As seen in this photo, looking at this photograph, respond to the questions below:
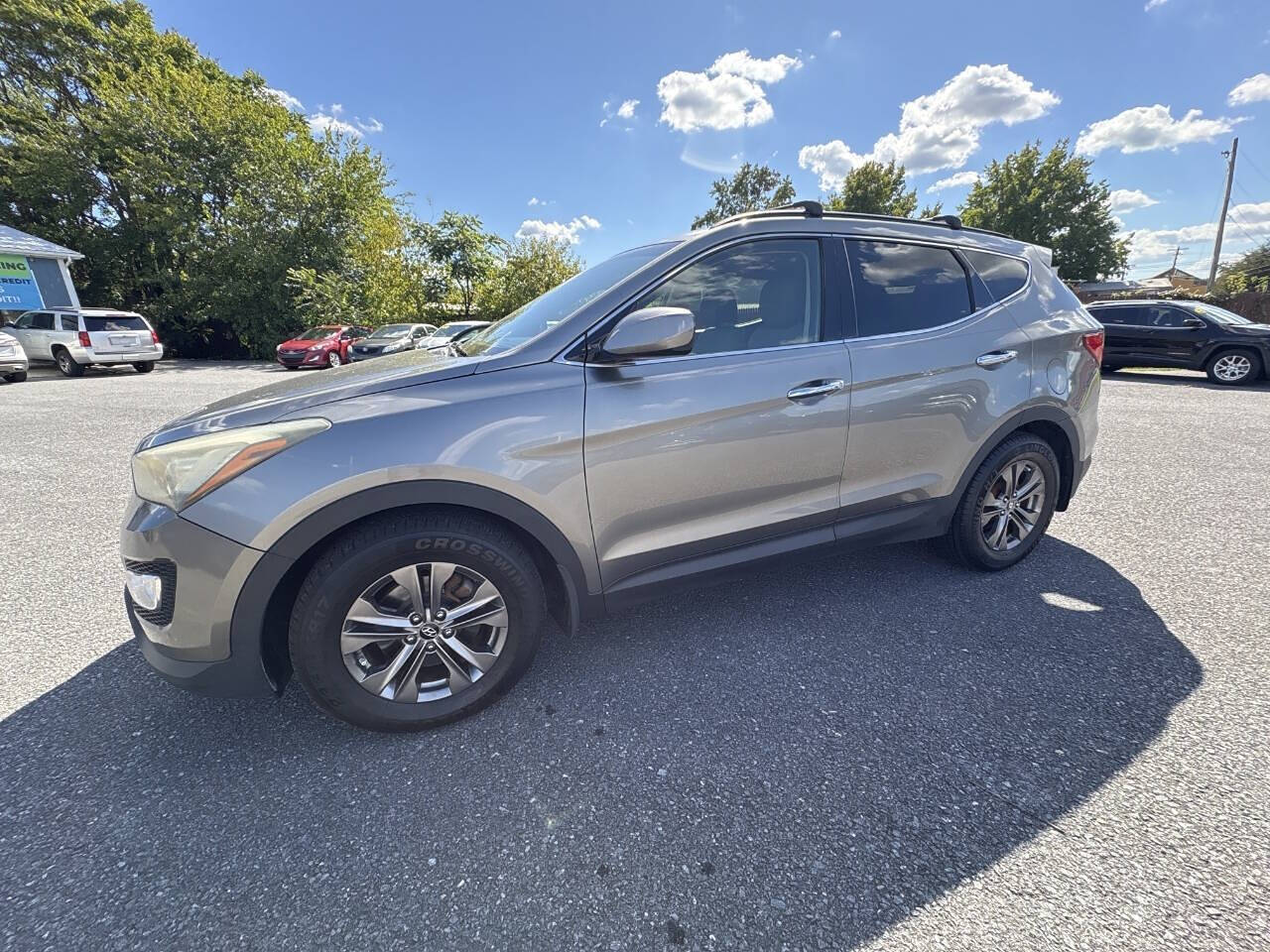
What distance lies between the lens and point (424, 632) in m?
1.91

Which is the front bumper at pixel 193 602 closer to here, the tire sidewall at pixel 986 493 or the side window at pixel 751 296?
the side window at pixel 751 296

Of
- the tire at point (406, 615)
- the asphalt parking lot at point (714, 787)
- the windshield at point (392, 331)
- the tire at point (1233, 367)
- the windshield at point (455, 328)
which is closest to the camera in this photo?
the asphalt parking lot at point (714, 787)

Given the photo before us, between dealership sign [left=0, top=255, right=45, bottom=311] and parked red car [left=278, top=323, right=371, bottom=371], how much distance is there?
827 cm

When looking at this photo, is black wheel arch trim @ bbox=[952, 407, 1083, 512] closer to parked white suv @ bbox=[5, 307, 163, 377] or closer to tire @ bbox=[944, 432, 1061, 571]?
tire @ bbox=[944, 432, 1061, 571]

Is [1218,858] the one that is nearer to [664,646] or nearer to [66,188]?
[664,646]

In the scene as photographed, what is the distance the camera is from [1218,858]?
1462mm

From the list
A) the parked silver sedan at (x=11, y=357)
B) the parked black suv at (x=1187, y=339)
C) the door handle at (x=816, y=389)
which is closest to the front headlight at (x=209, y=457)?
the door handle at (x=816, y=389)

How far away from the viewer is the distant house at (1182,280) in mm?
50938

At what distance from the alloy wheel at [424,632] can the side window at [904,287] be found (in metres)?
1.99

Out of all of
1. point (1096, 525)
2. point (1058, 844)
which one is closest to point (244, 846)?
point (1058, 844)

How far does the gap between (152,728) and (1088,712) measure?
3358 millimetres

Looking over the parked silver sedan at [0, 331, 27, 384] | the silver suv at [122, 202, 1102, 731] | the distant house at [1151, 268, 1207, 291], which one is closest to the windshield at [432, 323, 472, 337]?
the silver suv at [122, 202, 1102, 731]

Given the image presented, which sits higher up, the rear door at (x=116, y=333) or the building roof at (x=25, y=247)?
the building roof at (x=25, y=247)

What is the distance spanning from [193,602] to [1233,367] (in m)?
15.1
